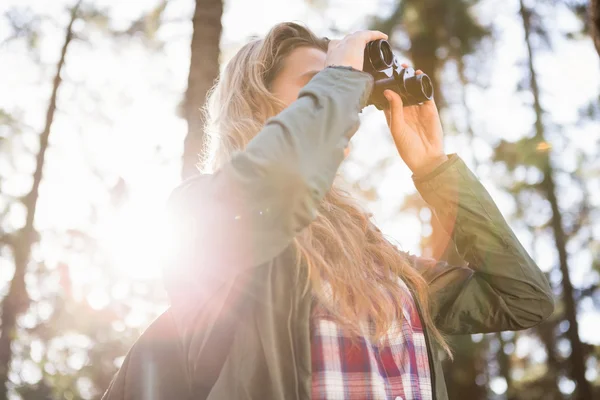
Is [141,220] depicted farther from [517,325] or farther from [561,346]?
[561,346]

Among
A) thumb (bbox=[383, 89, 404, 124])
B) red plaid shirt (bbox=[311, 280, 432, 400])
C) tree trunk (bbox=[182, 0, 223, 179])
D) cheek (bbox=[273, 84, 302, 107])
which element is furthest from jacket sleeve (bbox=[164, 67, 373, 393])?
tree trunk (bbox=[182, 0, 223, 179])

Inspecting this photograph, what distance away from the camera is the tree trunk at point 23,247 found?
34.6ft

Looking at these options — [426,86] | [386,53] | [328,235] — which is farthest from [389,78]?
[328,235]

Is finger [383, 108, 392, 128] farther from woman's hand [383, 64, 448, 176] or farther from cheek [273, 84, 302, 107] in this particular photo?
cheek [273, 84, 302, 107]

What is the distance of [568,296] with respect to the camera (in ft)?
36.9

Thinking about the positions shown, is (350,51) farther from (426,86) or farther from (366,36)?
(426,86)

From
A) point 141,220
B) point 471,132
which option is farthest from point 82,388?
point 471,132

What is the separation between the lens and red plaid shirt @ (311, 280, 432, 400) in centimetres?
158

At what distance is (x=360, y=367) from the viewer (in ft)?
5.31

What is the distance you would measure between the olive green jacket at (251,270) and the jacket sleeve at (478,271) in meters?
0.38

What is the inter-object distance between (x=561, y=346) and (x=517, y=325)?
1160 cm

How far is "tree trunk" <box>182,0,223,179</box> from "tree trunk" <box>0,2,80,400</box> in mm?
8311

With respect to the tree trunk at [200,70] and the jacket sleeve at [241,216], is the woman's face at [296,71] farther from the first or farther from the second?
the tree trunk at [200,70]

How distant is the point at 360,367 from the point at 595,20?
1.98 metres
